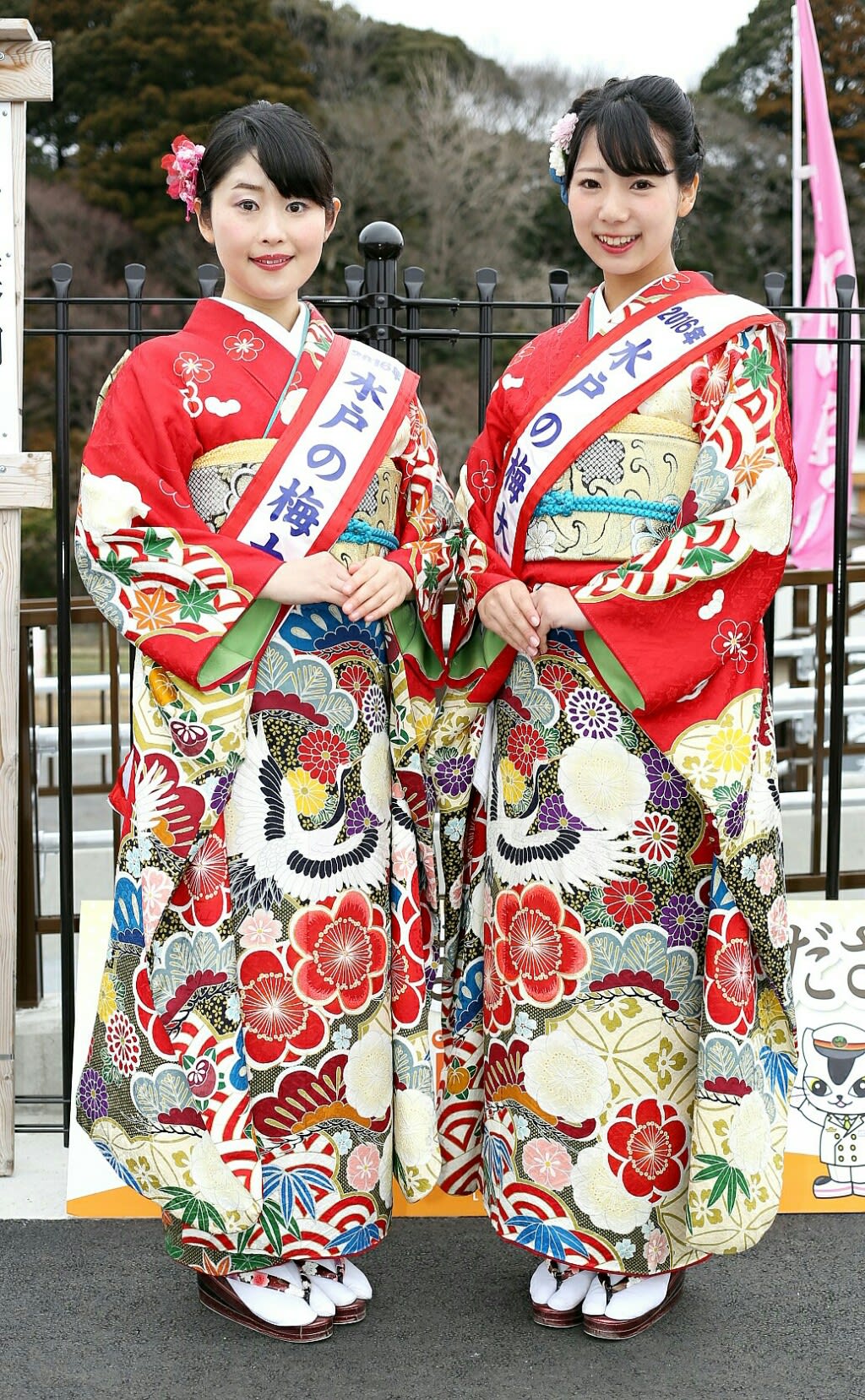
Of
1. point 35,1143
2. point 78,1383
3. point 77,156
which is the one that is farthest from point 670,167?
point 77,156

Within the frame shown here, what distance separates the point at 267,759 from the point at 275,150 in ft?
3.12

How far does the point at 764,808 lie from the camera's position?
7.46 feet

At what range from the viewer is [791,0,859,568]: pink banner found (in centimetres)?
664

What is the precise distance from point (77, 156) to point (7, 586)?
1509 centimetres

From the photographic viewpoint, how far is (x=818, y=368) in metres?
6.96

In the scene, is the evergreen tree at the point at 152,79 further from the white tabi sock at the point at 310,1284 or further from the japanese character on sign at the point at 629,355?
the white tabi sock at the point at 310,1284

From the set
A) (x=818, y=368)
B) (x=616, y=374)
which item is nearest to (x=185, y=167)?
(x=616, y=374)

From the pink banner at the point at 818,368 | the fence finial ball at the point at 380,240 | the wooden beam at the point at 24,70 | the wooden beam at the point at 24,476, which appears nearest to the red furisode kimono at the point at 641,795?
the fence finial ball at the point at 380,240

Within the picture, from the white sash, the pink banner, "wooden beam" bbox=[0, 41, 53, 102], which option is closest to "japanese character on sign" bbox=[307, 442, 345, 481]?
the white sash

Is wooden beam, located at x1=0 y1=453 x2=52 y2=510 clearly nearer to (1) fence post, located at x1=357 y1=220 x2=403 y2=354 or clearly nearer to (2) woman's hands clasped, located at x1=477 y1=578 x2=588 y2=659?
(1) fence post, located at x1=357 y1=220 x2=403 y2=354

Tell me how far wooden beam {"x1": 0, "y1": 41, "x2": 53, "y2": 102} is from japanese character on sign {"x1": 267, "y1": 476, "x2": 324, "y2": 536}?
46.3 inches

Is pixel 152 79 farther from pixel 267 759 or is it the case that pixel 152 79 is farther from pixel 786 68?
pixel 267 759

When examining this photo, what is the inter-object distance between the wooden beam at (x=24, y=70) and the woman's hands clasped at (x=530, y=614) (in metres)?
1.45

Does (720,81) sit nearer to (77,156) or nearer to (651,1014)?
(77,156)
